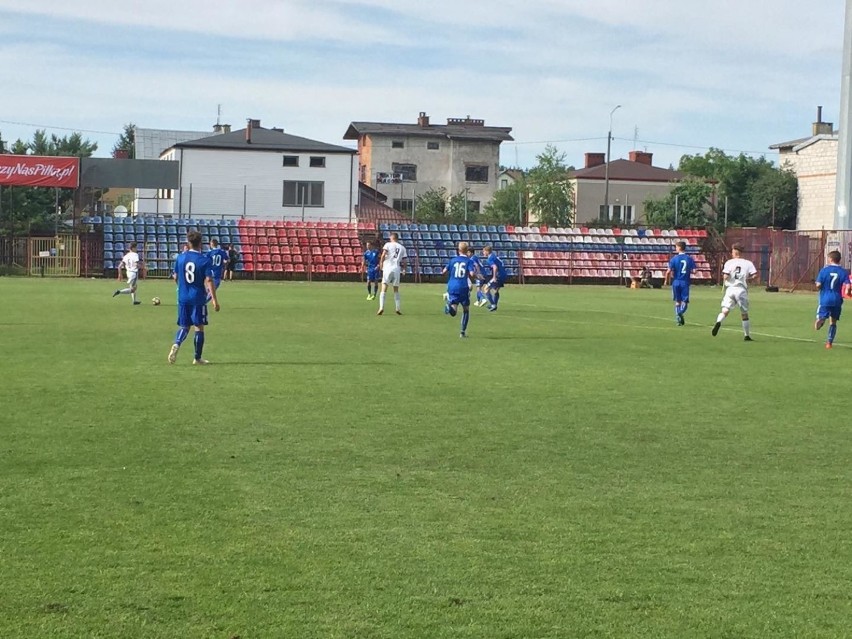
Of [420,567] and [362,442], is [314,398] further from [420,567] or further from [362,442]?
[420,567]

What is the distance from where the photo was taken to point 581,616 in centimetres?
582

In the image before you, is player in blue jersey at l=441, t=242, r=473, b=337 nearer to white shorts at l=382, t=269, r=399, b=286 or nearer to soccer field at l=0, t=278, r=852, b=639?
soccer field at l=0, t=278, r=852, b=639

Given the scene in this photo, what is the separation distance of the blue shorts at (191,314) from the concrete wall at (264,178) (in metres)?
51.3

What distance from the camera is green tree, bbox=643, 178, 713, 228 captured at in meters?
77.1

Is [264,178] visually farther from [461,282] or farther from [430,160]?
[461,282]

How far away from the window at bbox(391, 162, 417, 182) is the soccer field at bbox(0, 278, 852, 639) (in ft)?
246

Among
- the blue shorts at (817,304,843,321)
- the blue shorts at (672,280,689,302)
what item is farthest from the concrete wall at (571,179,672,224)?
the blue shorts at (817,304,843,321)

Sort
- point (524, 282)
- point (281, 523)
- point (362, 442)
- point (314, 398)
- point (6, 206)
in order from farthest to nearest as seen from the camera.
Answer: point (6, 206)
point (524, 282)
point (314, 398)
point (362, 442)
point (281, 523)

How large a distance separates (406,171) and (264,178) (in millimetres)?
24111

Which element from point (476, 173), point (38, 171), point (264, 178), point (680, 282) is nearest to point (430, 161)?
point (476, 173)

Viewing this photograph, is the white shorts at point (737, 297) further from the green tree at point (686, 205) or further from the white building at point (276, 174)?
the green tree at point (686, 205)

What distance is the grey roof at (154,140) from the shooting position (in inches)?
3538

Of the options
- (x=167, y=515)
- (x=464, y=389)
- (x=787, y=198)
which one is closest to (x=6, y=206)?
(x=787, y=198)

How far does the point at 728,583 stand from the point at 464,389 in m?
8.55
